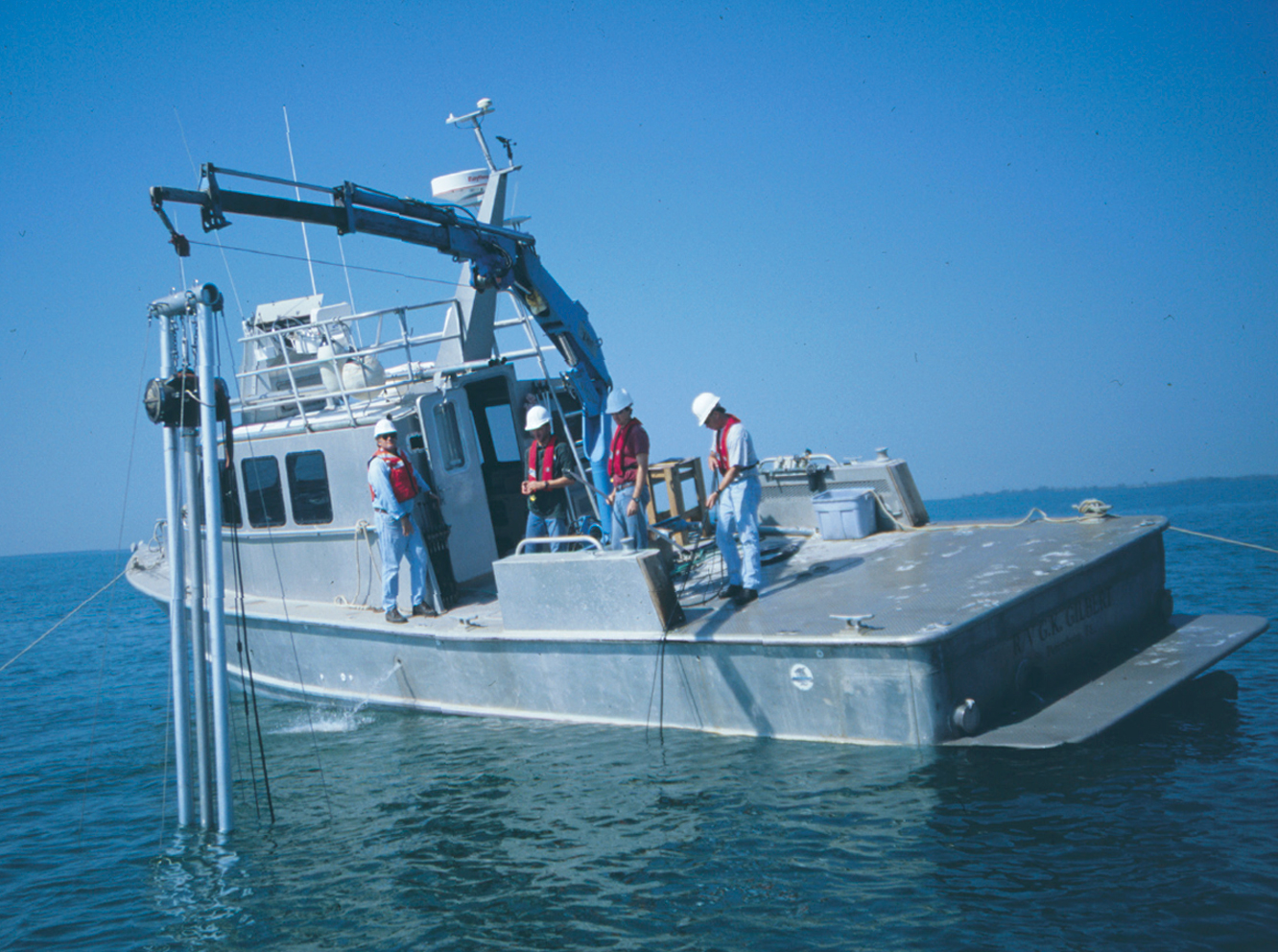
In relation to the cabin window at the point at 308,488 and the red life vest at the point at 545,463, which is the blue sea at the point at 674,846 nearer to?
the red life vest at the point at 545,463

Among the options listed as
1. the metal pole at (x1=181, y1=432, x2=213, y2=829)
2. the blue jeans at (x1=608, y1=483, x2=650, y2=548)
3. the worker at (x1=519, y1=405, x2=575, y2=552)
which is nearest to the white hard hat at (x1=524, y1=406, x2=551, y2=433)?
the worker at (x1=519, y1=405, x2=575, y2=552)

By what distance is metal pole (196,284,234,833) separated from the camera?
579cm

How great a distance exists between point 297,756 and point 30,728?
18.8ft

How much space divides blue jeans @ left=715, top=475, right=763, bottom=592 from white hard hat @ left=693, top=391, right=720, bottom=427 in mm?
627

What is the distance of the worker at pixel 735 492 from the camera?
7570mm

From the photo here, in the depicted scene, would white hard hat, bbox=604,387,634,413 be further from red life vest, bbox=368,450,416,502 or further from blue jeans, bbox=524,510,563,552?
red life vest, bbox=368,450,416,502

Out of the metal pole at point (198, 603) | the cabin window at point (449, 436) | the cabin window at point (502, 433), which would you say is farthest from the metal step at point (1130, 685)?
the cabin window at point (502, 433)

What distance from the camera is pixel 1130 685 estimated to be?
251 inches

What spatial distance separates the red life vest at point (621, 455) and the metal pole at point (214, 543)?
132 inches

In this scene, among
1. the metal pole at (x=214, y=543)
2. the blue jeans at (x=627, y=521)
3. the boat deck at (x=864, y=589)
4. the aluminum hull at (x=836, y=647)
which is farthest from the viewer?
the blue jeans at (x=627, y=521)

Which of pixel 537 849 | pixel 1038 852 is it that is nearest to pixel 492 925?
pixel 537 849

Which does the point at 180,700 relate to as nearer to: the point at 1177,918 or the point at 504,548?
the point at 504,548

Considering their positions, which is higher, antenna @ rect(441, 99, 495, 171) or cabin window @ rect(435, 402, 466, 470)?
antenna @ rect(441, 99, 495, 171)

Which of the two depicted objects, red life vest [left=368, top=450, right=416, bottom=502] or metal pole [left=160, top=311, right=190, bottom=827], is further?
red life vest [left=368, top=450, right=416, bottom=502]
